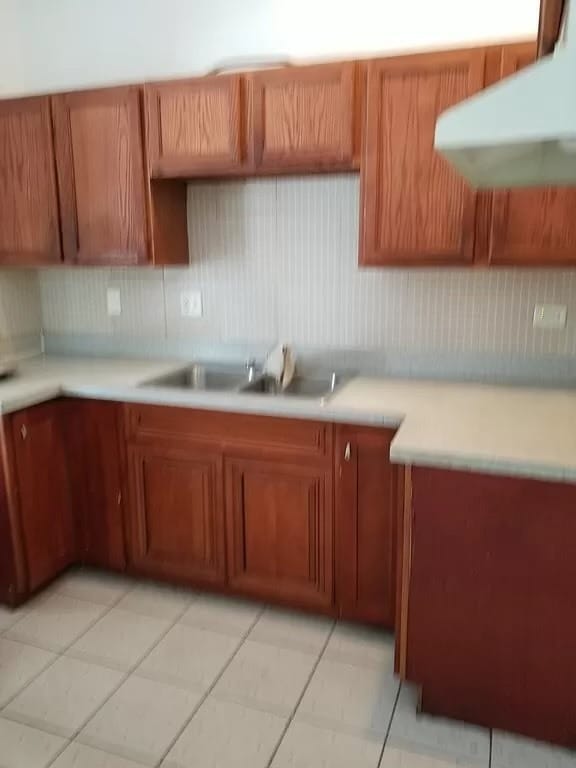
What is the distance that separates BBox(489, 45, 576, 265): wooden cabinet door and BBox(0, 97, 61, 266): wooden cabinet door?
182cm

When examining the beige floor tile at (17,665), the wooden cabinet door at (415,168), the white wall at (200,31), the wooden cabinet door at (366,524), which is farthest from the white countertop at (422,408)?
the white wall at (200,31)

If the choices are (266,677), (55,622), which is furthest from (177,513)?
(266,677)

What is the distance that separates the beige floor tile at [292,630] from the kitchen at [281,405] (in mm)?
14

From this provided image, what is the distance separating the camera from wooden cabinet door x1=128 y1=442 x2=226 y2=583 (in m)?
2.41

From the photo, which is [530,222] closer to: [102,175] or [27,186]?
[102,175]

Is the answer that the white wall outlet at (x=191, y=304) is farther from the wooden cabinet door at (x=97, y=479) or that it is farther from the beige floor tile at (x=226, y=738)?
the beige floor tile at (x=226, y=738)

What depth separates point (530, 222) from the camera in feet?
6.72

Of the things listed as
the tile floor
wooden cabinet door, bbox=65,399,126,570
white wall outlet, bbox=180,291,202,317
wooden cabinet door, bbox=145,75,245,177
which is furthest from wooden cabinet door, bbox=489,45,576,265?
wooden cabinet door, bbox=65,399,126,570

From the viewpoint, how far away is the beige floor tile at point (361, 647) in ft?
7.12

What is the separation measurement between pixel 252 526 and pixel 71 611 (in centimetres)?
82

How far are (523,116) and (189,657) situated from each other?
6.49ft

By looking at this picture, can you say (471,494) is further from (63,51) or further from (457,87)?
(63,51)

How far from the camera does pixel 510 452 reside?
5.51 ft

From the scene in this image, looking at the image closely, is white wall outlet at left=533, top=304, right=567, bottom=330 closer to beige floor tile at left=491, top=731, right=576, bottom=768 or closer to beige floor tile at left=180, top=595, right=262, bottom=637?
beige floor tile at left=491, top=731, right=576, bottom=768
